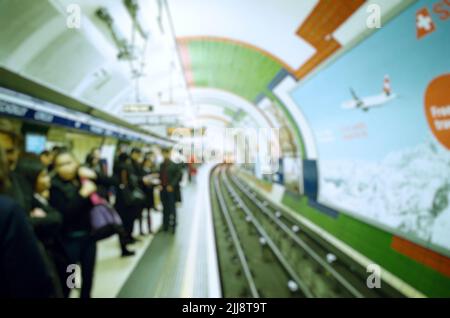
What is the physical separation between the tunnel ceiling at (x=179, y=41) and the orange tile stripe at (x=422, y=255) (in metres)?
3.38

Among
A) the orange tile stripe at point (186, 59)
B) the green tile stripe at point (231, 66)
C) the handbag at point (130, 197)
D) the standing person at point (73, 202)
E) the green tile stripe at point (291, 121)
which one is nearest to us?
the standing person at point (73, 202)

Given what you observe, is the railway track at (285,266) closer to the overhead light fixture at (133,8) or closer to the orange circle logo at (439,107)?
the orange circle logo at (439,107)

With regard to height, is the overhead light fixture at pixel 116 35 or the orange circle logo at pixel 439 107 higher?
the overhead light fixture at pixel 116 35

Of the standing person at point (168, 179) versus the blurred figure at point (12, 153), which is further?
the standing person at point (168, 179)

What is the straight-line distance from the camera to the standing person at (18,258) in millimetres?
1089

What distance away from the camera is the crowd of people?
113 cm

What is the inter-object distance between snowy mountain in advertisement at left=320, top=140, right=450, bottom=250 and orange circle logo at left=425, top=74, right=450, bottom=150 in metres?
0.16

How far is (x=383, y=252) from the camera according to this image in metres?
4.49

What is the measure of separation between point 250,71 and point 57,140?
6.22 m

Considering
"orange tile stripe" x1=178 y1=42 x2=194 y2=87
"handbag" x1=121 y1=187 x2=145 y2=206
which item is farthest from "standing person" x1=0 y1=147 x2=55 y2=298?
"orange tile stripe" x1=178 y1=42 x2=194 y2=87

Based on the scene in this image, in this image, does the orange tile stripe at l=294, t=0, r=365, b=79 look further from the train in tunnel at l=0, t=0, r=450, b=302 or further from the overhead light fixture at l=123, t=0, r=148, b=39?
the overhead light fixture at l=123, t=0, r=148, b=39

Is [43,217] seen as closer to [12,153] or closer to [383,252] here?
[12,153]

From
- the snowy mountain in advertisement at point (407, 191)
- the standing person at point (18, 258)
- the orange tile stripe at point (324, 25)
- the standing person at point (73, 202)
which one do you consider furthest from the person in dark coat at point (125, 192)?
the snowy mountain in advertisement at point (407, 191)

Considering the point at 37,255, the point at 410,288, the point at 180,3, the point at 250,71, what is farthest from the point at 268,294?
the point at 250,71
